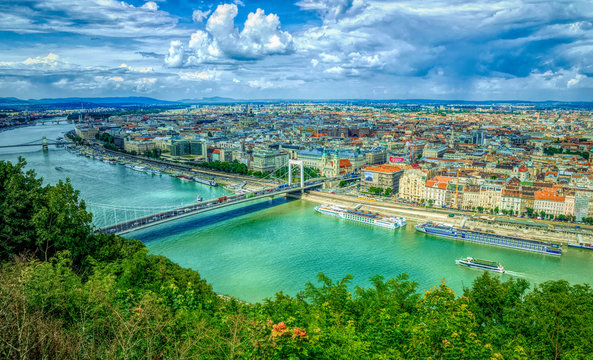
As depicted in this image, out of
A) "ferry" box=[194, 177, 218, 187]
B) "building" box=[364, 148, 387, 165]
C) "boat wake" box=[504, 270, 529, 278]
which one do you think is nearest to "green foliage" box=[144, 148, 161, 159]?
"ferry" box=[194, 177, 218, 187]

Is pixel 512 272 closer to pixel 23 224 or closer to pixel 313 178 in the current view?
pixel 23 224

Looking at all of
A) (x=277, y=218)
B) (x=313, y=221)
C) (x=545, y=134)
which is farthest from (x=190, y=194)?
(x=545, y=134)

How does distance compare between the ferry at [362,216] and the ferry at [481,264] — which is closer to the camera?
the ferry at [481,264]

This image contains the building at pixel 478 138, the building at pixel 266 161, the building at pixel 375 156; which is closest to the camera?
the building at pixel 266 161

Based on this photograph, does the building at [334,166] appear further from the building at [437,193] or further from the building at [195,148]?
the building at [195,148]

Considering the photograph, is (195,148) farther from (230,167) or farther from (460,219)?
(460,219)

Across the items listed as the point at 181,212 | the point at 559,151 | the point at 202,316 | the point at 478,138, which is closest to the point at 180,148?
the point at 181,212

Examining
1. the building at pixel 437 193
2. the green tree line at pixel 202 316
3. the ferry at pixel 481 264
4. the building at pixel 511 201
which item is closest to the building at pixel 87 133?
the building at pixel 437 193
